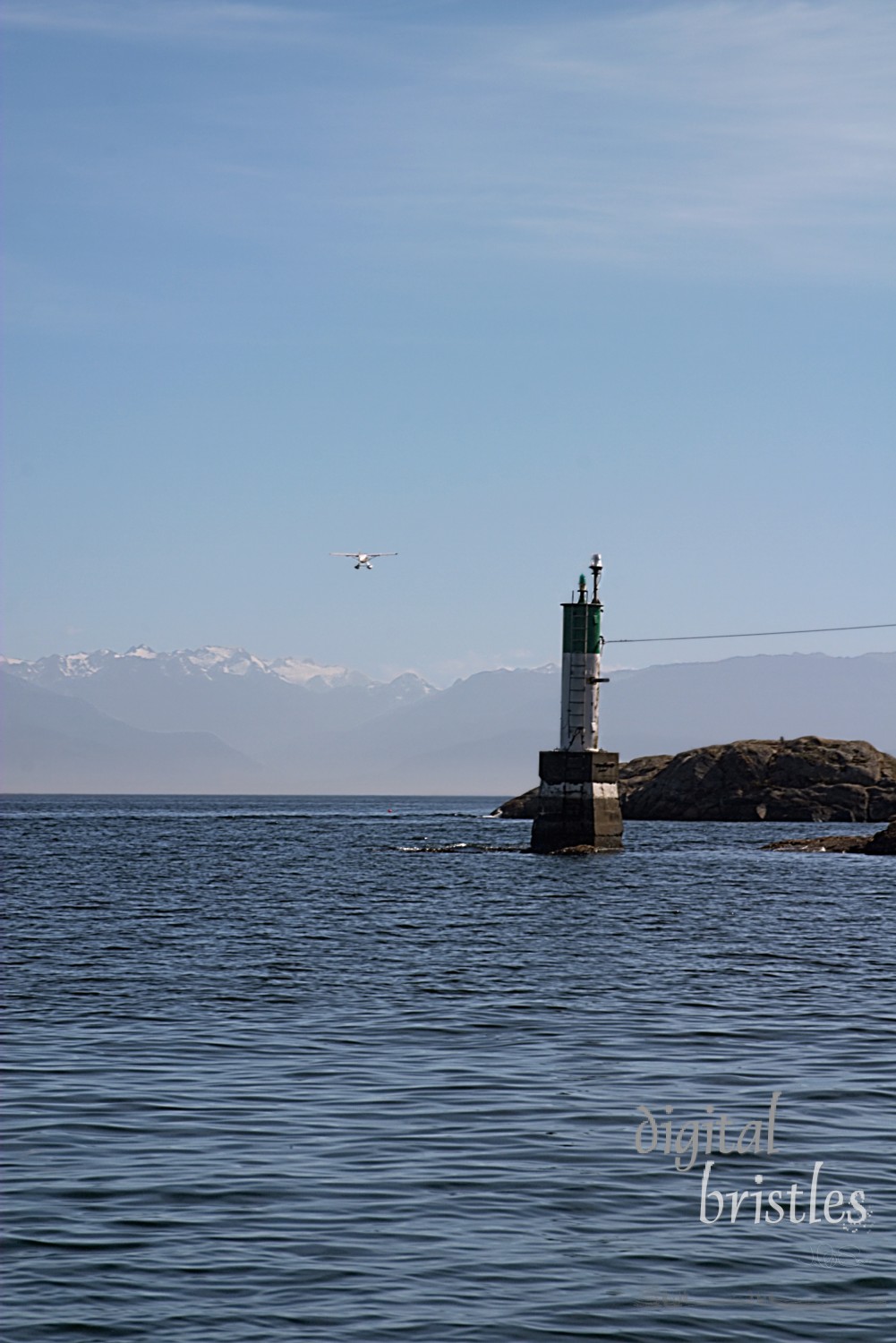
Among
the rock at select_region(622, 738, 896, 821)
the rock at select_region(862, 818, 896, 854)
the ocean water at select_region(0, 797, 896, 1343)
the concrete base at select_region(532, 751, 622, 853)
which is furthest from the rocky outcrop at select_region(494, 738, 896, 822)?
the ocean water at select_region(0, 797, 896, 1343)

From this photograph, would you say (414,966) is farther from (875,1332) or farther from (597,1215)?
(875,1332)

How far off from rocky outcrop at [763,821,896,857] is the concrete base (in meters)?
15.0

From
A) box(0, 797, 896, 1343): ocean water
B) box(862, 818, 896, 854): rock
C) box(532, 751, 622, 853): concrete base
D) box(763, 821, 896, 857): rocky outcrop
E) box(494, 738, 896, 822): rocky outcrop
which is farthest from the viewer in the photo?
box(494, 738, 896, 822): rocky outcrop

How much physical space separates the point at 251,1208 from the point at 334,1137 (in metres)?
2.63

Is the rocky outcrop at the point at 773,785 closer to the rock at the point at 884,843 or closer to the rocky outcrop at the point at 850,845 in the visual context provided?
the rocky outcrop at the point at 850,845

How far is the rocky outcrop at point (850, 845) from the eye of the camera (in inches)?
3223

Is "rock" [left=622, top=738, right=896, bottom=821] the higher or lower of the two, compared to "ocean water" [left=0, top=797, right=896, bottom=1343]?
higher

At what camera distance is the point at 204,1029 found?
23.6m

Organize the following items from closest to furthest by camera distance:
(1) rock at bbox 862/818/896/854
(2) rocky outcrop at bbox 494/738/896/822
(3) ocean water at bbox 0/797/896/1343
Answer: (3) ocean water at bbox 0/797/896/1343 < (1) rock at bbox 862/818/896/854 < (2) rocky outcrop at bbox 494/738/896/822

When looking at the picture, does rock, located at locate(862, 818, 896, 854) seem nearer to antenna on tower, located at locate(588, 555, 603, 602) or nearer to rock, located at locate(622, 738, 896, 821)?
antenna on tower, located at locate(588, 555, 603, 602)

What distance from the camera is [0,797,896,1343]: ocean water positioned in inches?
464

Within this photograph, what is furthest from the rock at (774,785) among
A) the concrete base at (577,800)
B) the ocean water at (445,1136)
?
the ocean water at (445,1136)

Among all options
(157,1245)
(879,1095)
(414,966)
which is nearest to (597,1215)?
(157,1245)

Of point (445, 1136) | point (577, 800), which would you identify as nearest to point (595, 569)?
point (577, 800)
